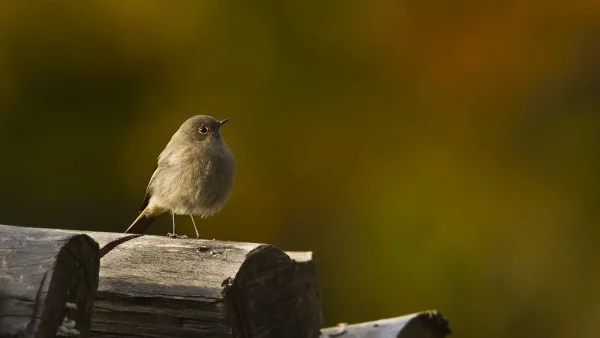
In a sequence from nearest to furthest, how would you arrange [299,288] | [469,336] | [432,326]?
[299,288] < [432,326] < [469,336]

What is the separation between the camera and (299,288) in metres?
3.40

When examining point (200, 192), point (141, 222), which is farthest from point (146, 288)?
point (141, 222)

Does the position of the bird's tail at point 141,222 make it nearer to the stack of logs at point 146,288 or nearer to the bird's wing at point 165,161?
the bird's wing at point 165,161

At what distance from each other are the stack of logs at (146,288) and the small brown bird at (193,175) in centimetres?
265

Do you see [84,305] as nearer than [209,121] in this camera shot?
Yes

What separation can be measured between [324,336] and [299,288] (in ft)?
2.26

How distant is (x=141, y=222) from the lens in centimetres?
693

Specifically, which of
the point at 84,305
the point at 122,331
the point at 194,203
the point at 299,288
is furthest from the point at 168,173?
the point at 84,305

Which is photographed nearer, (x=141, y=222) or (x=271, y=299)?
(x=271, y=299)

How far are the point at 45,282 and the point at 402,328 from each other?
5.98ft

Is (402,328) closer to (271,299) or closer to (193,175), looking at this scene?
(271,299)

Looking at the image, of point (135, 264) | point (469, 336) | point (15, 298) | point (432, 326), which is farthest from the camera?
point (469, 336)

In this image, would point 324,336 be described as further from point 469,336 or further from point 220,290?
point 469,336

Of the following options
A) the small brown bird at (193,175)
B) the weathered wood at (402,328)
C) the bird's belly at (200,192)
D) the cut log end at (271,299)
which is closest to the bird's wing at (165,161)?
the small brown bird at (193,175)
